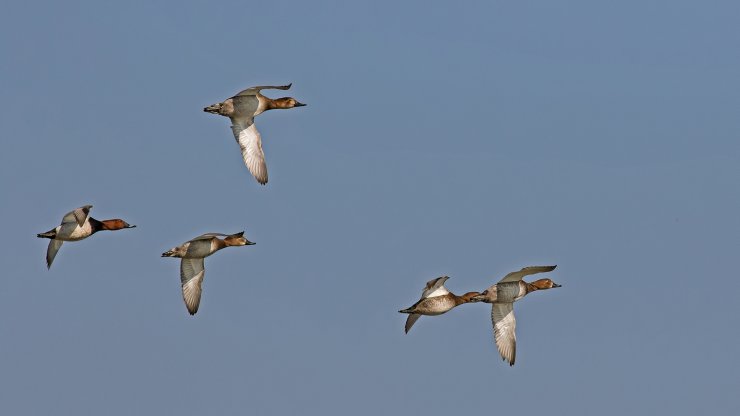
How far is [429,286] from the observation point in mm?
60844

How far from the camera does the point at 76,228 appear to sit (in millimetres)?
59406

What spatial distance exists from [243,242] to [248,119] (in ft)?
13.3

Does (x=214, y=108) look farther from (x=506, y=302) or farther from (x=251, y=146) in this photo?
(x=506, y=302)

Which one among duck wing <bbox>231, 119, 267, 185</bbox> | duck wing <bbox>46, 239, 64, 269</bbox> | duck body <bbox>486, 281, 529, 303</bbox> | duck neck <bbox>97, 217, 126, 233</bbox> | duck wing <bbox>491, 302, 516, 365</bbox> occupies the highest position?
duck wing <bbox>231, 119, 267, 185</bbox>

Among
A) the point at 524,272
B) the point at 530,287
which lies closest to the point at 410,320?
the point at 530,287

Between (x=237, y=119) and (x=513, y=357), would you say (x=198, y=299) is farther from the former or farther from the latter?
(x=513, y=357)

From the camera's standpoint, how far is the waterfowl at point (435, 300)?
60250 mm

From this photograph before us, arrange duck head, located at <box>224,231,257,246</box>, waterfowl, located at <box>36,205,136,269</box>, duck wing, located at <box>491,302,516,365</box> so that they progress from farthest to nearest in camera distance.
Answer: duck wing, located at <box>491,302,516,365</box>, duck head, located at <box>224,231,257,246</box>, waterfowl, located at <box>36,205,136,269</box>

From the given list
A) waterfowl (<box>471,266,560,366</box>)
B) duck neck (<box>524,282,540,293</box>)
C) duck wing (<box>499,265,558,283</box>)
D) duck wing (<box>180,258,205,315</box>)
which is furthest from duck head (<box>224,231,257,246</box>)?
duck neck (<box>524,282,540,293</box>)

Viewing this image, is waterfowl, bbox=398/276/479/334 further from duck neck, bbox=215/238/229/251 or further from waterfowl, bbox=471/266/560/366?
duck neck, bbox=215/238/229/251

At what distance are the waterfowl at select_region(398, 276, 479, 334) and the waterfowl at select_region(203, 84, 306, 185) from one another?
6.19 m

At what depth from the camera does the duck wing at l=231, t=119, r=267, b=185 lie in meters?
60.6

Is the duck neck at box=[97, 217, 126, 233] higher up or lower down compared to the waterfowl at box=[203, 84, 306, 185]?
lower down

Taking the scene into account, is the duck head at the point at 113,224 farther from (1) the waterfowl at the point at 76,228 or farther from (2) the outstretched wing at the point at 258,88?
(2) the outstretched wing at the point at 258,88
